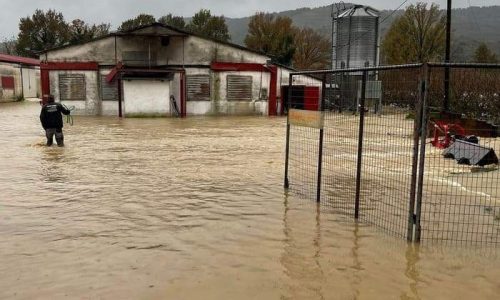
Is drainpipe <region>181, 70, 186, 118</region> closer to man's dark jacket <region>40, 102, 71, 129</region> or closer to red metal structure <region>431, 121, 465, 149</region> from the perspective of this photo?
man's dark jacket <region>40, 102, 71, 129</region>

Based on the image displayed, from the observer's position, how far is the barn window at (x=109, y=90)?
30500mm

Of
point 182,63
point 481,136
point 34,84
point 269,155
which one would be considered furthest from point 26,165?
point 34,84

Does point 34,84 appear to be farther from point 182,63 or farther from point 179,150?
point 179,150

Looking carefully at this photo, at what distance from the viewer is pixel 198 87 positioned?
31.0 metres

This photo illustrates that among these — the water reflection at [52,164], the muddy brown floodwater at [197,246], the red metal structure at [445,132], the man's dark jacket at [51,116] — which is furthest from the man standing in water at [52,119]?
the red metal structure at [445,132]

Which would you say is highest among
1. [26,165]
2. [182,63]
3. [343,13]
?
[343,13]

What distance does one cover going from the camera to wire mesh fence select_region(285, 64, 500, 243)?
6922 mm

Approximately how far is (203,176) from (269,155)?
3.81 metres

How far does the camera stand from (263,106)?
3178 cm

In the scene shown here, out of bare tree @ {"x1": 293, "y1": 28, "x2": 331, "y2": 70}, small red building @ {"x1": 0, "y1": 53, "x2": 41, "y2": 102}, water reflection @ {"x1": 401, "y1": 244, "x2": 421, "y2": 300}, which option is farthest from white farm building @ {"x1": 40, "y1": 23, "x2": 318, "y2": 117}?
bare tree @ {"x1": 293, "y1": 28, "x2": 331, "y2": 70}

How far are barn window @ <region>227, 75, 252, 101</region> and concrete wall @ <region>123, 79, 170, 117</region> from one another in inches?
144

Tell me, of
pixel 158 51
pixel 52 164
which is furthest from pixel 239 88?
pixel 52 164

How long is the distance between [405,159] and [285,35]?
42462 mm

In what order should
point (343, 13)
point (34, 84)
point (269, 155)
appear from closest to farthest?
point (269, 155), point (343, 13), point (34, 84)
